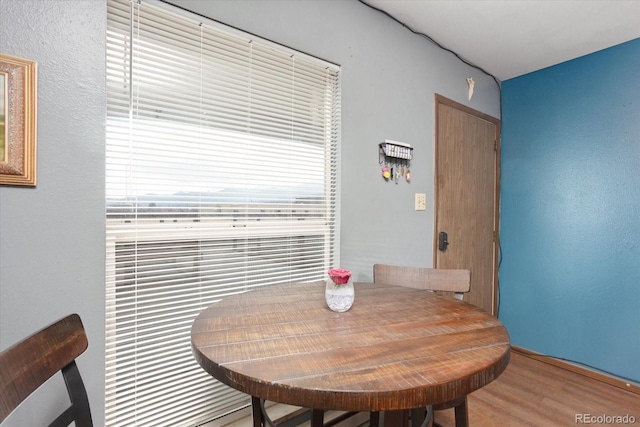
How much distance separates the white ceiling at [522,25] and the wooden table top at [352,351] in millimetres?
1788

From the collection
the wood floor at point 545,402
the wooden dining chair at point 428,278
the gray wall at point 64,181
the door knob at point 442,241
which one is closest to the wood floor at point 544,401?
the wood floor at point 545,402

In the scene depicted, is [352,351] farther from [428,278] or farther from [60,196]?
[60,196]

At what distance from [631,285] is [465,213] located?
1.16 meters

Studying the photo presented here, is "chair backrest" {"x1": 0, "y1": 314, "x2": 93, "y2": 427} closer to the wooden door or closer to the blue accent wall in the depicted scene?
the wooden door

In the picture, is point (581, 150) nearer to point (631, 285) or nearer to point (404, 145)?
point (631, 285)

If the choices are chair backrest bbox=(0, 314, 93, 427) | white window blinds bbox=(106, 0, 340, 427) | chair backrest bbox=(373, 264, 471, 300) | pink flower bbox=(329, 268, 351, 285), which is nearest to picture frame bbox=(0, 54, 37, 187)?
white window blinds bbox=(106, 0, 340, 427)

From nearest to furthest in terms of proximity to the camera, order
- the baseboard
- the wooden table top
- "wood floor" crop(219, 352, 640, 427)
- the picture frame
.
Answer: the wooden table top
the picture frame
"wood floor" crop(219, 352, 640, 427)
the baseboard

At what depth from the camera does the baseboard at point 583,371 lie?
2.16m

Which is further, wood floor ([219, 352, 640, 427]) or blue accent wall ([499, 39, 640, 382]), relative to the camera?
blue accent wall ([499, 39, 640, 382])

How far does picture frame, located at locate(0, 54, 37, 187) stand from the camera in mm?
968

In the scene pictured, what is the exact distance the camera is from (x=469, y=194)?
8.79 feet

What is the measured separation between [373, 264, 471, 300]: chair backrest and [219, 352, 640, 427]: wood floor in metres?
0.80

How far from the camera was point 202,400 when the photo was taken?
54.9 inches

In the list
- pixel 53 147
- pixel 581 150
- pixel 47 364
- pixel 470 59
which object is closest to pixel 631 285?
pixel 581 150
